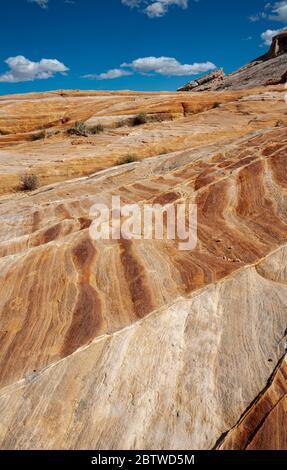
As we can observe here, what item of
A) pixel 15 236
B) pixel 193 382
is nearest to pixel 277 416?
pixel 193 382

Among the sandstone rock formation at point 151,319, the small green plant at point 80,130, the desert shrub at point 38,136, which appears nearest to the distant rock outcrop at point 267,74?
the small green plant at point 80,130

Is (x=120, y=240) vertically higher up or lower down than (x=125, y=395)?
higher up

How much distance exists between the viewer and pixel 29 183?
522 inches

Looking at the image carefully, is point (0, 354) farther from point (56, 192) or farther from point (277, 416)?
point (56, 192)

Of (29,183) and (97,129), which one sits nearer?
(29,183)

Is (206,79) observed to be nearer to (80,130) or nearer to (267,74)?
(267,74)

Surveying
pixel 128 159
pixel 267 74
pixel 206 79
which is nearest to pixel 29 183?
pixel 128 159

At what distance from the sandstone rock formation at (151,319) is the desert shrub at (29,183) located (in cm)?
204

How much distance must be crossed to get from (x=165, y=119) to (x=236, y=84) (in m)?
19.4

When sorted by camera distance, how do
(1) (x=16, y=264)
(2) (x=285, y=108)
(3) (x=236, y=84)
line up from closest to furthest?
(1) (x=16, y=264) → (2) (x=285, y=108) → (3) (x=236, y=84)

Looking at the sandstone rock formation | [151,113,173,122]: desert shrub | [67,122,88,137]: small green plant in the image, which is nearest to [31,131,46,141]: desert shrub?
[67,122,88,137]: small green plant

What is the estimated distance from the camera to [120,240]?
292 inches

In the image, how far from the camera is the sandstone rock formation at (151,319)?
4035 mm

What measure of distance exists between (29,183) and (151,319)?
9.33m
